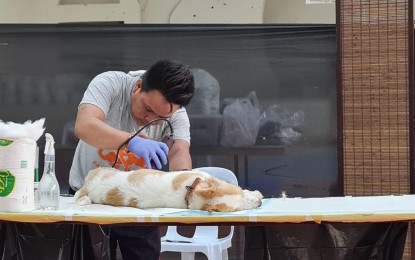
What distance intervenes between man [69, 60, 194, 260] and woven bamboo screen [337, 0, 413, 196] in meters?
1.36

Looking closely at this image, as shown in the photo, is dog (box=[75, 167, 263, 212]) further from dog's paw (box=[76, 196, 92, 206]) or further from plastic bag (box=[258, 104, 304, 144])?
plastic bag (box=[258, 104, 304, 144])

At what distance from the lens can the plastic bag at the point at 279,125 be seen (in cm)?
406

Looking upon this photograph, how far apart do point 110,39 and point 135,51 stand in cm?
21

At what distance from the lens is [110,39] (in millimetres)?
4074

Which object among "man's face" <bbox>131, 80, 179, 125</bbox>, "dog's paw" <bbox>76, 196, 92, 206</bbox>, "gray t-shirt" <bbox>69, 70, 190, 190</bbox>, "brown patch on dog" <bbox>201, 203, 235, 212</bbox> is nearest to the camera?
"brown patch on dog" <bbox>201, 203, 235, 212</bbox>

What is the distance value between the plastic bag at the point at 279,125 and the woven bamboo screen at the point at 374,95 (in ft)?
2.00

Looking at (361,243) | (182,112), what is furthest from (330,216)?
(182,112)

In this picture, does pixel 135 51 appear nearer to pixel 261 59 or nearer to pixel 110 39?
pixel 110 39

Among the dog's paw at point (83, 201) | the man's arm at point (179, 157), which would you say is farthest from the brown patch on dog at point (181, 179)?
the man's arm at point (179, 157)

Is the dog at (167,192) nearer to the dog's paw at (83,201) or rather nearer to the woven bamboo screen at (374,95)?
the dog's paw at (83,201)

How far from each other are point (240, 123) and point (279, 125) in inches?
11.4

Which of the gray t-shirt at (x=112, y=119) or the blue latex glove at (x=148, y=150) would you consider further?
the gray t-shirt at (x=112, y=119)

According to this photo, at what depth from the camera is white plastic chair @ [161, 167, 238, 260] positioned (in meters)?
3.25

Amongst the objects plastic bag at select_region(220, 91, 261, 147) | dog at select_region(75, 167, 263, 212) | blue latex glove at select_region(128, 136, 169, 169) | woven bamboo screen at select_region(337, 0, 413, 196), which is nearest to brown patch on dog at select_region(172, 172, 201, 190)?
dog at select_region(75, 167, 263, 212)
